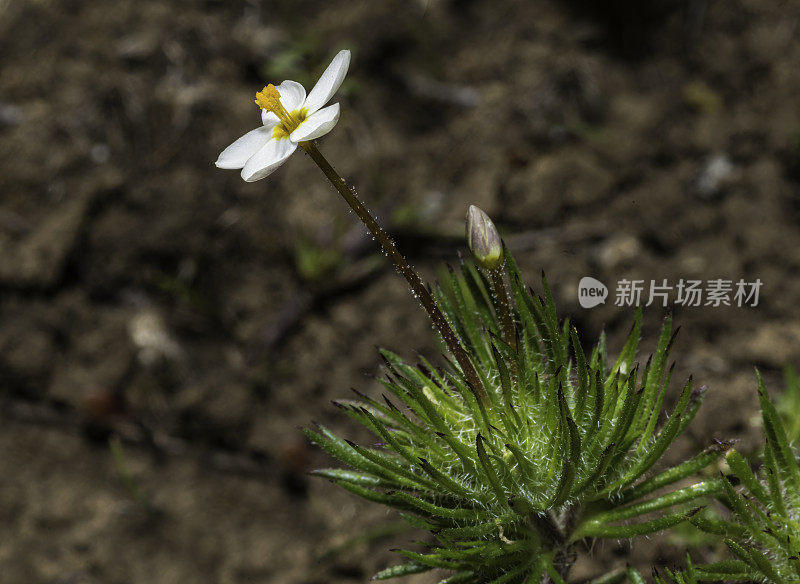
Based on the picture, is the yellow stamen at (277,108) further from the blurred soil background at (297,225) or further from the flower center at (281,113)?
the blurred soil background at (297,225)

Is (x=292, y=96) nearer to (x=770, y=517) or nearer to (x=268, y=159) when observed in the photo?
(x=268, y=159)

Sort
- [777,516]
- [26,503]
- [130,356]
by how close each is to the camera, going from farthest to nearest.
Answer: [130,356], [26,503], [777,516]

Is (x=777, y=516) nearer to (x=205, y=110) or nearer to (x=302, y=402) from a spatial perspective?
(x=302, y=402)

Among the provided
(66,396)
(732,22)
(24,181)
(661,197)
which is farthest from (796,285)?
(24,181)

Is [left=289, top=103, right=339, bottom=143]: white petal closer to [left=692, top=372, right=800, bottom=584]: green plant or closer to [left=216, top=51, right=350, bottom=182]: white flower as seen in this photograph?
[left=216, top=51, right=350, bottom=182]: white flower

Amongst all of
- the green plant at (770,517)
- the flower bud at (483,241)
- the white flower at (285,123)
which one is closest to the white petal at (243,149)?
the white flower at (285,123)

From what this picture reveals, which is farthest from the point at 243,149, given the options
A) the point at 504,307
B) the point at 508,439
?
the point at 508,439

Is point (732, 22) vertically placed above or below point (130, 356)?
below
